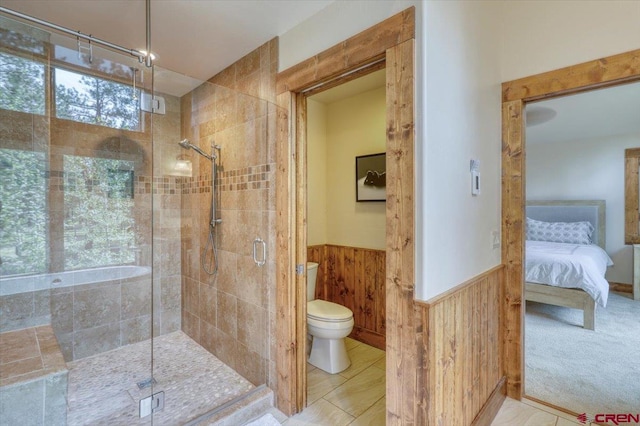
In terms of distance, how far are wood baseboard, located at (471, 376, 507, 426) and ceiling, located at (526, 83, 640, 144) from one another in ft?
7.87

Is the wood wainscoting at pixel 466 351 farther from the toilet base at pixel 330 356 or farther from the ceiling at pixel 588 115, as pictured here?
the ceiling at pixel 588 115

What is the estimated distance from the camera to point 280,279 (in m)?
1.96

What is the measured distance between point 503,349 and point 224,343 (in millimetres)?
2137

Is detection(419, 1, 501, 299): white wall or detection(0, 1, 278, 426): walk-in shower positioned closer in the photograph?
detection(419, 1, 501, 299): white wall

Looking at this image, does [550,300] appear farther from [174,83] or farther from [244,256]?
[174,83]

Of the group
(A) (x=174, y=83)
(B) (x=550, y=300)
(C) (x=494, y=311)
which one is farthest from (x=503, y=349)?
(A) (x=174, y=83)

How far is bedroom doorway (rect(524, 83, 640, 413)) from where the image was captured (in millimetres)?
2275

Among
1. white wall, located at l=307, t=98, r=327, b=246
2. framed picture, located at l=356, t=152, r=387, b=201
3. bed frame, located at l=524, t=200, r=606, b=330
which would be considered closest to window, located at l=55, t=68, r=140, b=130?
white wall, located at l=307, t=98, r=327, b=246

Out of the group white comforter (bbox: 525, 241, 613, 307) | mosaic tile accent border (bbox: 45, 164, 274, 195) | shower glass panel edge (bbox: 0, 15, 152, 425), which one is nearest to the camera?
shower glass panel edge (bbox: 0, 15, 152, 425)

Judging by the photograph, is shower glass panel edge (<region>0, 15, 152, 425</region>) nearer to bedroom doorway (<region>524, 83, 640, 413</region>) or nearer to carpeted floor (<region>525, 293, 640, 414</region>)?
carpeted floor (<region>525, 293, 640, 414</region>)

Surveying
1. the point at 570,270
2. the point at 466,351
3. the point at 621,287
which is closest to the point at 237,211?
the point at 466,351

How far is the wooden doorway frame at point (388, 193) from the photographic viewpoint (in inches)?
52.3

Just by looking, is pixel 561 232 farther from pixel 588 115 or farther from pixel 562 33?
pixel 562 33

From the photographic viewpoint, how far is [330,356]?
96.0 inches
